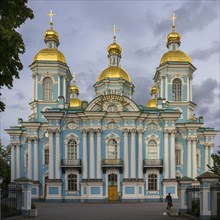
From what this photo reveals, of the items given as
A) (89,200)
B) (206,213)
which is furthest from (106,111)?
(206,213)

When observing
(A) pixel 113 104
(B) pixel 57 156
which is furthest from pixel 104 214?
(A) pixel 113 104

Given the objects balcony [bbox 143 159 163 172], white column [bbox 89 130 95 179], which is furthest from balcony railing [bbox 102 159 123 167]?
balcony [bbox 143 159 163 172]

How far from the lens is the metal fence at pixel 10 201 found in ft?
65.8

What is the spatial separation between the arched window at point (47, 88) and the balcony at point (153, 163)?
1278 cm

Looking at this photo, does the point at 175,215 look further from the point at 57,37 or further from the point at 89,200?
the point at 57,37

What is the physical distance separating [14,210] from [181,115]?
27956 mm

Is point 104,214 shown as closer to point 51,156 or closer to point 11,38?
point 11,38

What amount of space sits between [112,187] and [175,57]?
1564cm

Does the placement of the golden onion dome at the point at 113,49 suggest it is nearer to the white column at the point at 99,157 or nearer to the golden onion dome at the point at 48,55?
the golden onion dome at the point at 48,55

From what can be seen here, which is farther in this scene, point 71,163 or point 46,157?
point 46,157

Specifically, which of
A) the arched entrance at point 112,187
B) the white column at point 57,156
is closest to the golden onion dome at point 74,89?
the white column at point 57,156

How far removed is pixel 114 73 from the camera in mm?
50344

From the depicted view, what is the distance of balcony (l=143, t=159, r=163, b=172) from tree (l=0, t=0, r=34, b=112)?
2765 centimetres

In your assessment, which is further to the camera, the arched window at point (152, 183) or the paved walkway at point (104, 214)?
the arched window at point (152, 183)
